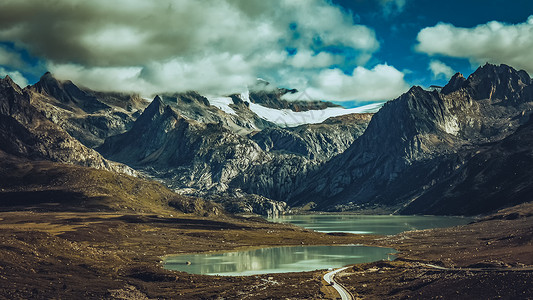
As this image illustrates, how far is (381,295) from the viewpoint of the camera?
105812 mm

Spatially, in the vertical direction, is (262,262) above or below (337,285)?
below

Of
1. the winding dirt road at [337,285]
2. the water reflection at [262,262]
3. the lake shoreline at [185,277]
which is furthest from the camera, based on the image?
the water reflection at [262,262]

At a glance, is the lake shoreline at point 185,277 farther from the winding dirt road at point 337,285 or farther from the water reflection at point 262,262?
the water reflection at point 262,262

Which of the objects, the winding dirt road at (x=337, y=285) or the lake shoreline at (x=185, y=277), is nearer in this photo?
the lake shoreline at (x=185, y=277)

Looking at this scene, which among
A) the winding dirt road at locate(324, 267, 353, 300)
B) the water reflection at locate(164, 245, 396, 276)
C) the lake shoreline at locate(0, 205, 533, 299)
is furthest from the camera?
→ the water reflection at locate(164, 245, 396, 276)

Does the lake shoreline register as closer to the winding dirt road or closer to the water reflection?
the winding dirt road

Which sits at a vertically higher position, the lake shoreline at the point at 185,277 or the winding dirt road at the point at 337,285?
the lake shoreline at the point at 185,277

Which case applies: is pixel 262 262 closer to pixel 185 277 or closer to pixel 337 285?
pixel 185 277

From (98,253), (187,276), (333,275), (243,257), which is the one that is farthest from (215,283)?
(243,257)

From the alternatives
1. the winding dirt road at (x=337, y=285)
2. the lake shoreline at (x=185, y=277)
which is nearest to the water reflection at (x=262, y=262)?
the lake shoreline at (x=185, y=277)

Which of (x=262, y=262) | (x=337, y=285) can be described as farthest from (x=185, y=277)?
(x=262, y=262)

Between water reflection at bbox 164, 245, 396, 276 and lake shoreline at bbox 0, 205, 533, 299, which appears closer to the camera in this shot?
lake shoreline at bbox 0, 205, 533, 299

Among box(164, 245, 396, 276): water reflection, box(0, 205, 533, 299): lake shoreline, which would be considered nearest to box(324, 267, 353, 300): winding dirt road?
box(0, 205, 533, 299): lake shoreline

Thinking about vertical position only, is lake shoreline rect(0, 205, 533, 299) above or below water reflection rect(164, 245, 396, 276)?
above
